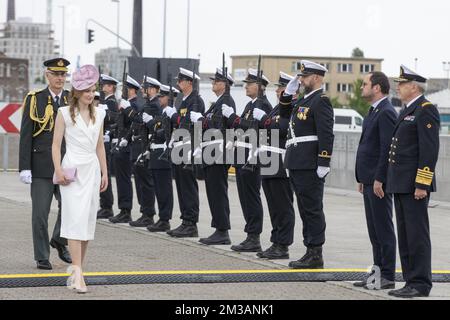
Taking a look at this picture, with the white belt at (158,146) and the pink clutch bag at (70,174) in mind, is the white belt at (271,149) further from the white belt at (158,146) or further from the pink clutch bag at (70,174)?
the pink clutch bag at (70,174)

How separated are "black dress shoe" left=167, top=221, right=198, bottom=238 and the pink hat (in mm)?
4485

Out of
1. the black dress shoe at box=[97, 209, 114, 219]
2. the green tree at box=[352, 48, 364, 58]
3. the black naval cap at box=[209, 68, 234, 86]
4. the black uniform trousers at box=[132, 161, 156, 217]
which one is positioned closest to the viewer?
the black naval cap at box=[209, 68, 234, 86]

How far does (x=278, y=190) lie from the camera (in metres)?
11.8

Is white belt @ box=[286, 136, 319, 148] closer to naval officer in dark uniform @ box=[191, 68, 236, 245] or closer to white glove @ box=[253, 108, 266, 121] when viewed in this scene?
white glove @ box=[253, 108, 266, 121]

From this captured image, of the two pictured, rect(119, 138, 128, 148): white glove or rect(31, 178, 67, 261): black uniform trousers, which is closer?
rect(31, 178, 67, 261): black uniform trousers

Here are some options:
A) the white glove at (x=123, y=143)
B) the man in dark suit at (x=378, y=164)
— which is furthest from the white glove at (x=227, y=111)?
the white glove at (x=123, y=143)

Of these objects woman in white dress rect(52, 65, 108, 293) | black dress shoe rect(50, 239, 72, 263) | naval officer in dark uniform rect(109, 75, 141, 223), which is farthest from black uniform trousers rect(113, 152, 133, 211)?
woman in white dress rect(52, 65, 108, 293)

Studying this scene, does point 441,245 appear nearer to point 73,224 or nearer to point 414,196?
point 414,196

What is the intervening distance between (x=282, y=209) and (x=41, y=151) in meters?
2.71

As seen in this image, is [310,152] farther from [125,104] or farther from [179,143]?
[125,104]

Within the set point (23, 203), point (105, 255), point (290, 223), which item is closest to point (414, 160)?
point (290, 223)

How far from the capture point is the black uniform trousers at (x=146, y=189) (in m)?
14.8

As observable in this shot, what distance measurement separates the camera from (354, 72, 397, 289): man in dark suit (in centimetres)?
965

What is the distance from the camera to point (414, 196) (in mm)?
9148
